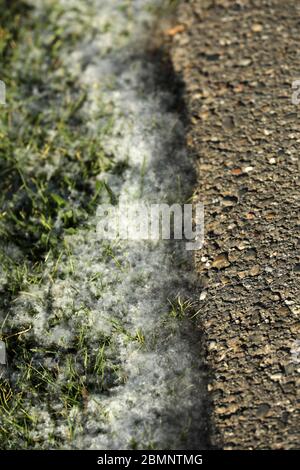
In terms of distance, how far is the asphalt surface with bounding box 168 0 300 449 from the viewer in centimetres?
272

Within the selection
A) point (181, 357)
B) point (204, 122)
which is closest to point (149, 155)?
point (204, 122)

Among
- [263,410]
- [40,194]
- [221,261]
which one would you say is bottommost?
[263,410]

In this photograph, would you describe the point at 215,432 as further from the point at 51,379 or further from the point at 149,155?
the point at 149,155

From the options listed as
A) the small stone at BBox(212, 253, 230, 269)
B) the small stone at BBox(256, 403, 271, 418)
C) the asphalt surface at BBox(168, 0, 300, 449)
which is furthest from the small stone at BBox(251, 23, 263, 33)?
the small stone at BBox(256, 403, 271, 418)

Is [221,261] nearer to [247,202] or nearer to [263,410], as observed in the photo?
[247,202]

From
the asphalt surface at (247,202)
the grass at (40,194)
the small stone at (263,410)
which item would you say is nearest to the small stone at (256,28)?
the asphalt surface at (247,202)

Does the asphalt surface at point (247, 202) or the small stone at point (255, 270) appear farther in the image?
the small stone at point (255, 270)

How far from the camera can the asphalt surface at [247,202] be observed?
2.72 metres

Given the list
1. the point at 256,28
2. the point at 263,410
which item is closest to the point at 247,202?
the point at 263,410

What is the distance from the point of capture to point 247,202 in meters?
3.29

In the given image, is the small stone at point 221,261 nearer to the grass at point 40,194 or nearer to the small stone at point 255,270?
the small stone at point 255,270

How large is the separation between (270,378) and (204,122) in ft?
5.41

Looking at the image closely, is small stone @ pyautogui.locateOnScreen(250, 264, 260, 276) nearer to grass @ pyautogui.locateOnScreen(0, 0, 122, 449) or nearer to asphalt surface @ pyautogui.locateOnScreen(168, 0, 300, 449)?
asphalt surface @ pyautogui.locateOnScreen(168, 0, 300, 449)

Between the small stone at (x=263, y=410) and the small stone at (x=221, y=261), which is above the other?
the small stone at (x=221, y=261)
